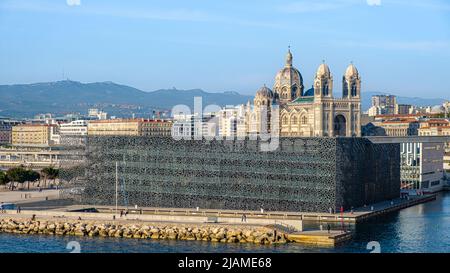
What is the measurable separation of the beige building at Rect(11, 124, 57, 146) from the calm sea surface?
83.6 m

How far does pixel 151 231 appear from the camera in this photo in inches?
1176

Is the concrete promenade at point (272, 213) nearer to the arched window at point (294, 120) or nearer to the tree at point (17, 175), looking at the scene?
the tree at point (17, 175)

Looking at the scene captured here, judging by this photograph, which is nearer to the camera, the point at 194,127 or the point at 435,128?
the point at 194,127

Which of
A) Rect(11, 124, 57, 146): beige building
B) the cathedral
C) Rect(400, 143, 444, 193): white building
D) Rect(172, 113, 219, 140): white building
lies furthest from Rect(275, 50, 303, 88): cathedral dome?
Rect(11, 124, 57, 146): beige building

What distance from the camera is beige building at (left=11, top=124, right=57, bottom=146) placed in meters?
114

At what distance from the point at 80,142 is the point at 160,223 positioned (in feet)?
39.4

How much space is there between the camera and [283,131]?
63.0 meters

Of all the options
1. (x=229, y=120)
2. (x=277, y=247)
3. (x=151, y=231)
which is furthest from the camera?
(x=229, y=120)

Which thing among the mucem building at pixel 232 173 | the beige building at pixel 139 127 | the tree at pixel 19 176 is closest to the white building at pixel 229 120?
the beige building at pixel 139 127

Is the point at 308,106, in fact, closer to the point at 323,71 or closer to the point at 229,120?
the point at 323,71

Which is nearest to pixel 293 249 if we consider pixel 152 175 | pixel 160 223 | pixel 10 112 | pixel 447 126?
pixel 160 223

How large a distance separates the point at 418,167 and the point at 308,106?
13324mm

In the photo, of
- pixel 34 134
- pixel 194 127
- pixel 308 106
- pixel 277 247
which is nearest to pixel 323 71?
pixel 308 106
